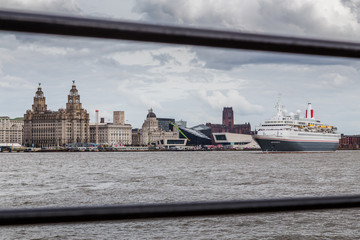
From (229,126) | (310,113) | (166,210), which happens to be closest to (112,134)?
(229,126)

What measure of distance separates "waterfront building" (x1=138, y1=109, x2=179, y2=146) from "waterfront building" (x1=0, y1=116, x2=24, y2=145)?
3839 cm

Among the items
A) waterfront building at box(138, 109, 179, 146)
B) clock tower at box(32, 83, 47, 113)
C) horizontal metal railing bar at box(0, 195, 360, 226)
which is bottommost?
horizontal metal railing bar at box(0, 195, 360, 226)

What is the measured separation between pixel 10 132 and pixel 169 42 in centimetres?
16210

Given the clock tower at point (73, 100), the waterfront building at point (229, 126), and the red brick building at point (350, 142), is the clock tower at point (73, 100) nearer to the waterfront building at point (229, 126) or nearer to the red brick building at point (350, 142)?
the waterfront building at point (229, 126)

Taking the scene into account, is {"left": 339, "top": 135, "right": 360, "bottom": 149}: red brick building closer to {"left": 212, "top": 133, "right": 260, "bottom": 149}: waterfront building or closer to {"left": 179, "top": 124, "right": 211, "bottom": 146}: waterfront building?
{"left": 212, "top": 133, "right": 260, "bottom": 149}: waterfront building

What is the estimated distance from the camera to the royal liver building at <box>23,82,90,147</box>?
5603 inches

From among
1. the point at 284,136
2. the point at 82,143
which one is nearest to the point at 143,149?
the point at 82,143

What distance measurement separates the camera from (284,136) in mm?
62969

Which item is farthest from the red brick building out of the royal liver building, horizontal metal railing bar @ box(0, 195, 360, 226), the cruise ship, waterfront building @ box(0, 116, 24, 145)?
horizontal metal railing bar @ box(0, 195, 360, 226)

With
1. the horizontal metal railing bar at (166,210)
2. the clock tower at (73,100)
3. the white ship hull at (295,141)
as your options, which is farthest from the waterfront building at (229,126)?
the horizontal metal railing bar at (166,210)

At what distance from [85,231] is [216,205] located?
36.6 ft

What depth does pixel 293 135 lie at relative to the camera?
63.9 m

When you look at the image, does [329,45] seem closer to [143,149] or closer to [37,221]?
[37,221]

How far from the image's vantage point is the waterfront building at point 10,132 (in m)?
154
